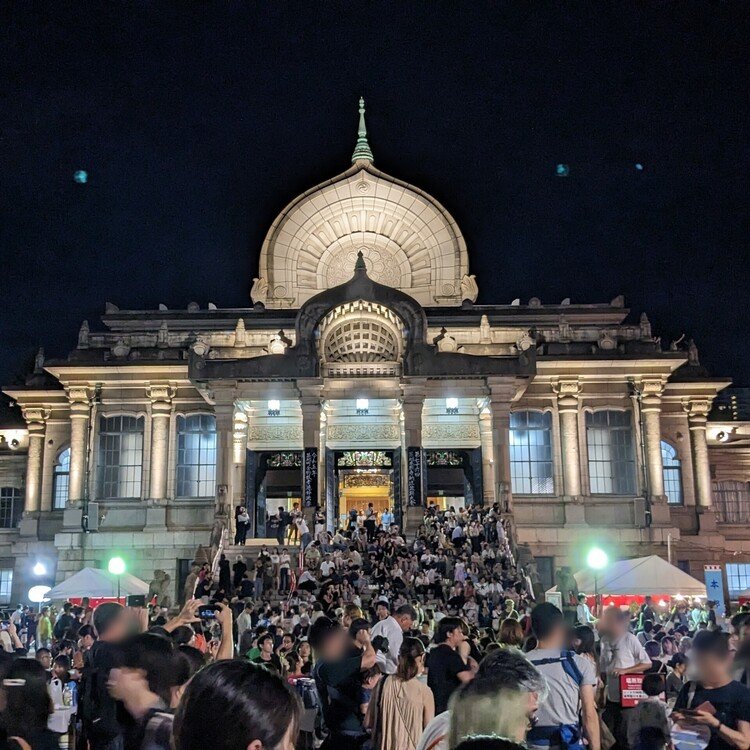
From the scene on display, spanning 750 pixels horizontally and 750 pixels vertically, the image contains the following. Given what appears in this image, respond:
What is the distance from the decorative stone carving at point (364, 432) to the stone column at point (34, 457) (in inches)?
488

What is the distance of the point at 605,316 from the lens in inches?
1666

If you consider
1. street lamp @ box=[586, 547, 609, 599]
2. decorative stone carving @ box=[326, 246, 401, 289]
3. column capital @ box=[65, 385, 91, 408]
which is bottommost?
street lamp @ box=[586, 547, 609, 599]

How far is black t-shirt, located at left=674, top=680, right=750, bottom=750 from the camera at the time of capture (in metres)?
6.44

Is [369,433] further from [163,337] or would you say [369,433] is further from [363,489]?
[163,337]

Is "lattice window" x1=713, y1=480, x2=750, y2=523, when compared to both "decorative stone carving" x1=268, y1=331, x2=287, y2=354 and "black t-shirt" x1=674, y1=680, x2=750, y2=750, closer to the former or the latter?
"decorative stone carving" x1=268, y1=331, x2=287, y2=354

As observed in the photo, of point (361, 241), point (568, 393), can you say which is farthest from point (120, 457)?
point (568, 393)

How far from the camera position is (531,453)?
1480 inches

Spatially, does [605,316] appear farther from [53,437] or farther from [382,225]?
[53,437]

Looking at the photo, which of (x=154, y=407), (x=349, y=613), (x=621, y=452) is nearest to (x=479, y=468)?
(x=621, y=452)

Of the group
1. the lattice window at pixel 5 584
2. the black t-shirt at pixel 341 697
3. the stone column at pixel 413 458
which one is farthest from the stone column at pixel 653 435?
the black t-shirt at pixel 341 697

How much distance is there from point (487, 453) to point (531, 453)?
1953 millimetres

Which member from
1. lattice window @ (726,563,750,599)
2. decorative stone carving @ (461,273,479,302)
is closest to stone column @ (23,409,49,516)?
decorative stone carving @ (461,273,479,302)

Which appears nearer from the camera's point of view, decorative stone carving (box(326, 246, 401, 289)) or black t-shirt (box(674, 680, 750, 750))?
black t-shirt (box(674, 680, 750, 750))

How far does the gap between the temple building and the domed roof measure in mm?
3030
